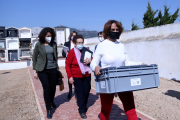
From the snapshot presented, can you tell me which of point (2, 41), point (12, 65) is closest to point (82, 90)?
point (12, 65)

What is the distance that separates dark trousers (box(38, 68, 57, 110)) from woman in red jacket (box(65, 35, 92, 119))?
0.39 meters

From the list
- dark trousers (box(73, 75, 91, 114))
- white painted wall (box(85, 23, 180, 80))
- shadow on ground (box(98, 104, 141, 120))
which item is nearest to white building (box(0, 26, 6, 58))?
white painted wall (box(85, 23, 180, 80))

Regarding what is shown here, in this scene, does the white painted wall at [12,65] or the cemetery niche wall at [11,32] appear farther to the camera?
the cemetery niche wall at [11,32]

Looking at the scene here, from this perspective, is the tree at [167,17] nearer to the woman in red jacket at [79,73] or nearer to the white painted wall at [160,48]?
the white painted wall at [160,48]

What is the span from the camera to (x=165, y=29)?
1093cm

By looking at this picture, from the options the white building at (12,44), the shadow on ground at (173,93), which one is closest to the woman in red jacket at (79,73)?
the shadow on ground at (173,93)

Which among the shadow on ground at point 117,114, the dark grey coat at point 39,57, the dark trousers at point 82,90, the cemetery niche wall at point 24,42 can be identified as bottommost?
the shadow on ground at point 117,114

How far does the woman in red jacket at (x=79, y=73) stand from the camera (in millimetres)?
4277

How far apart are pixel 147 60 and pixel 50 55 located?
8922mm

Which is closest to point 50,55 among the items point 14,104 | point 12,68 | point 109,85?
point 109,85

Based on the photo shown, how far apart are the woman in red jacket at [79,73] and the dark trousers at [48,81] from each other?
15.3 inches

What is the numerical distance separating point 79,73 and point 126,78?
7.04 ft

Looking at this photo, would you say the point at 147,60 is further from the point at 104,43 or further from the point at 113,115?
the point at 104,43

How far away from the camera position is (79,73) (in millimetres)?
4414
